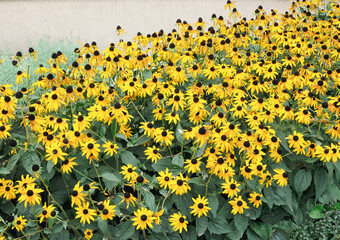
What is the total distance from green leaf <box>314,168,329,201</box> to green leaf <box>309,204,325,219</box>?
58mm

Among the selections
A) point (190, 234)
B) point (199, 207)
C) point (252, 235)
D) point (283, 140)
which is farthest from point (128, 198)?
point (283, 140)

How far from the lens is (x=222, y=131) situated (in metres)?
2.32

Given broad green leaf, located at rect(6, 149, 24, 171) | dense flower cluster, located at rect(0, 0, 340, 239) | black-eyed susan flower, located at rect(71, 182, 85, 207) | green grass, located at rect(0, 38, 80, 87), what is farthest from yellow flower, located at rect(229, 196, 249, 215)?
green grass, located at rect(0, 38, 80, 87)

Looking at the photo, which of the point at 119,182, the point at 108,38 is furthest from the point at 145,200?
the point at 108,38

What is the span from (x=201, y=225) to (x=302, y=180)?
0.70 m

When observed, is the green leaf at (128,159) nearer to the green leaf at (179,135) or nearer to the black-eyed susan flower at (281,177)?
the green leaf at (179,135)

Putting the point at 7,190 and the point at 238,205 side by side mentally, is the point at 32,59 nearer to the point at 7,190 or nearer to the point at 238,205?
the point at 7,190

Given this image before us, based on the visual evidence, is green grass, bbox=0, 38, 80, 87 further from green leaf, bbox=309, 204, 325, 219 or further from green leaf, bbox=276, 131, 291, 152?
green leaf, bbox=309, 204, 325, 219

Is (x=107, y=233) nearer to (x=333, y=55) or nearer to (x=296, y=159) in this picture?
(x=296, y=159)

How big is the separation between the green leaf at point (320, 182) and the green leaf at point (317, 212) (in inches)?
2.3

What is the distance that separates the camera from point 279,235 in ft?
8.41

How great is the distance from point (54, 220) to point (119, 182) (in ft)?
1.32

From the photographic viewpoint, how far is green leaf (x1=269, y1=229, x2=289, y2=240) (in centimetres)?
255

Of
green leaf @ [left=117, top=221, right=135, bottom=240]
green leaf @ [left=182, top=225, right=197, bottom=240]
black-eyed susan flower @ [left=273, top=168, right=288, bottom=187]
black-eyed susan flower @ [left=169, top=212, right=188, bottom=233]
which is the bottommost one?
green leaf @ [left=182, top=225, right=197, bottom=240]
